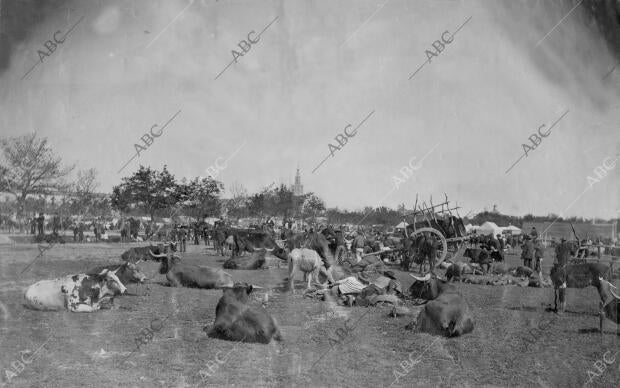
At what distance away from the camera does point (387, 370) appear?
5910 mm

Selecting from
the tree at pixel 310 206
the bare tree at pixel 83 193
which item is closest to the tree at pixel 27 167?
the bare tree at pixel 83 193

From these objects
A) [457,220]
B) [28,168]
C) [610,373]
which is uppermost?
[28,168]

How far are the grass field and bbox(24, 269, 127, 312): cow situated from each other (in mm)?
223

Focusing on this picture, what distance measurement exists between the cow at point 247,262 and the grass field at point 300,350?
22.1 feet

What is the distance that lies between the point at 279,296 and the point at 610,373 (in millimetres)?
7016

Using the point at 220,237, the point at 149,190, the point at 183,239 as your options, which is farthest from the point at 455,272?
the point at 149,190

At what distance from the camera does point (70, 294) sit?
889 centimetres

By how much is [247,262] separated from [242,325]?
10.4 metres

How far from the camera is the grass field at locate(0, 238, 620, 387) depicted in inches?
218

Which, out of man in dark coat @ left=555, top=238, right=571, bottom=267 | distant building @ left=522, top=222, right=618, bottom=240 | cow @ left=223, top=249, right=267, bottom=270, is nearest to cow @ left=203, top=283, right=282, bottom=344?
cow @ left=223, top=249, right=267, bottom=270

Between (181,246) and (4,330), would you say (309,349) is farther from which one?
(181,246)

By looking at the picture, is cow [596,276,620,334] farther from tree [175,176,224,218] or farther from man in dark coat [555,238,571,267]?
tree [175,176,224,218]

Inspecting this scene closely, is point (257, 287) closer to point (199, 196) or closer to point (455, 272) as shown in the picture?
point (455, 272)

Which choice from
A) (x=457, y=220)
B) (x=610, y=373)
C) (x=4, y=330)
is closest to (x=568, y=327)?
(x=610, y=373)
